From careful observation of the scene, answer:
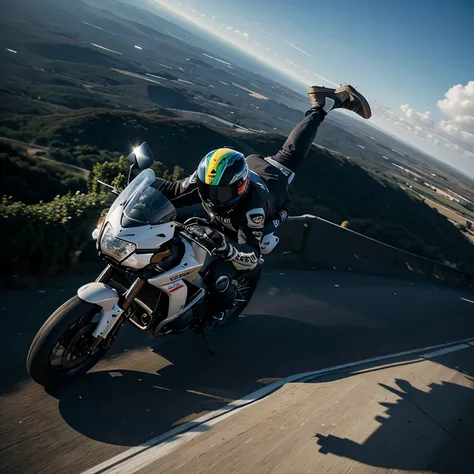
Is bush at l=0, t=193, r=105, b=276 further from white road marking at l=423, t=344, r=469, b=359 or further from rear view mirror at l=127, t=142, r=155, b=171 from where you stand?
white road marking at l=423, t=344, r=469, b=359

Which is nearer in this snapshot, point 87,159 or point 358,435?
point 358,435

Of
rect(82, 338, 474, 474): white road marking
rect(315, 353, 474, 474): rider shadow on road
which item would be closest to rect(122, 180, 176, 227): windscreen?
rect(82, 338, 474, 474): white road marking

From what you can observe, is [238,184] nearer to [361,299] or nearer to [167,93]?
[361,299]

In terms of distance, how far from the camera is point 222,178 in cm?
415

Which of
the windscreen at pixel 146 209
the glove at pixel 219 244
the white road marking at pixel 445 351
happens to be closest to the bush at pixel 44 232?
the windscreen at pixel 146 209

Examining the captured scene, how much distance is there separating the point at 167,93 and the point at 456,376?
118053mm

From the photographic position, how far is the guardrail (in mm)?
9227

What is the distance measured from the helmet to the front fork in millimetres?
1160

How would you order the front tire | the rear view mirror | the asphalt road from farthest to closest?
the rear view mirror < the front tire < the asphalt road

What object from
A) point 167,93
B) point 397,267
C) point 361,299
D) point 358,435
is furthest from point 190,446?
point 167,93

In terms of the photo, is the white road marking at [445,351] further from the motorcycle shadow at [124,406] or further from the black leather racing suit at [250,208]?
the motorcycle shadow at [124,406]

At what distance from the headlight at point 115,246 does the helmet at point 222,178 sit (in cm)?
111

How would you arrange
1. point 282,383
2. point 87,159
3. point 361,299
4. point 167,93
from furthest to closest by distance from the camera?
point 167,93, point 87,159, point 361,299, point 282,383

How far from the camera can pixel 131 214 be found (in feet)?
11.7
